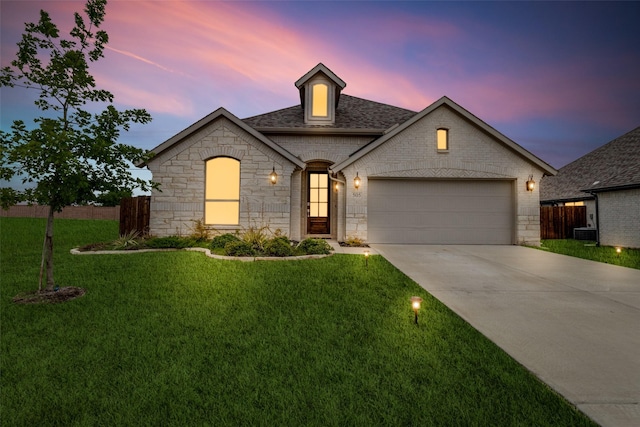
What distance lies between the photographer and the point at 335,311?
4410mm

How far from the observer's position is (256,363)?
9.64 ft

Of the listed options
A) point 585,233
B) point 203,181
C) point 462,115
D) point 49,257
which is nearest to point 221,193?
point 203,181

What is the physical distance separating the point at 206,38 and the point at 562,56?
889 inches

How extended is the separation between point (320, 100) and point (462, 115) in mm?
6530

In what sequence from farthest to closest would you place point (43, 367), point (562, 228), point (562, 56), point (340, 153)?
point (562, 56), point (562, 228), point (340, 153), point (43, 367)

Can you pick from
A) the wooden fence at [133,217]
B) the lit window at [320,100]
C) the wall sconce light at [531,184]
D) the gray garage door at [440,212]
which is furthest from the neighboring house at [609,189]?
the wooden fence at [133,217]

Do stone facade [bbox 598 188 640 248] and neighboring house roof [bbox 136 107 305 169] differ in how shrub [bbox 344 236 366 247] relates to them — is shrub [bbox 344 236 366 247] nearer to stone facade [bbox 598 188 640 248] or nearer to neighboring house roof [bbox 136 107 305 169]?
neighboring house roof [bbox 136 107 305 169]

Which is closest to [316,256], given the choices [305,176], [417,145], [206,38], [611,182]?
[305,176]

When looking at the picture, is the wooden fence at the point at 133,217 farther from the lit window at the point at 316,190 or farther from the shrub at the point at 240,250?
the lit window at the point at 316,190

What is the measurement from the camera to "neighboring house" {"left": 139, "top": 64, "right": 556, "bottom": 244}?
37.3 ft

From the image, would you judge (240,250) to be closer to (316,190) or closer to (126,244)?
(126,244)

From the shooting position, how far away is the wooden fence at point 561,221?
619 inches

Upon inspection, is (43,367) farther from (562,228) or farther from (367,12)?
(562,228)

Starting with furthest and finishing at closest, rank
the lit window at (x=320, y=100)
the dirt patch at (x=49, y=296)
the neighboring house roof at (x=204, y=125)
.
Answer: the lit window at (x=320, y=100)
the neighboring house roof at (x=204, y=125)
the dirt patch at (x=49, y=296)
